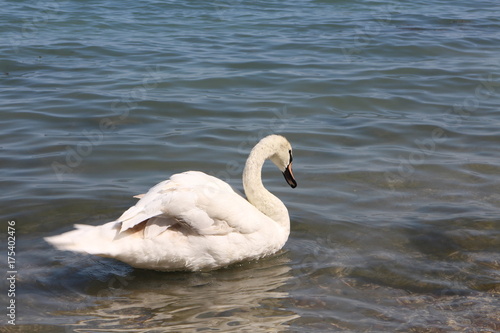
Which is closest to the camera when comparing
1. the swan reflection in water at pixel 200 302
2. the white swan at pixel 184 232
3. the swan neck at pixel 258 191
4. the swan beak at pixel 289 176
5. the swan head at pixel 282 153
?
the swan reflection in water at pixel 200 302

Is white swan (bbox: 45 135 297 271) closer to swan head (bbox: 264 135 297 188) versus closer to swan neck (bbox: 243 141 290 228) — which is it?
swan neck (bbox: 243 141 290 228)

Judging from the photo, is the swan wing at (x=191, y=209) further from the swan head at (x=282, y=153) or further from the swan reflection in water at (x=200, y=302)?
the swan head at (x=282, y=153)

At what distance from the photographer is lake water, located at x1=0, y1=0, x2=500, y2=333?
17.1ft

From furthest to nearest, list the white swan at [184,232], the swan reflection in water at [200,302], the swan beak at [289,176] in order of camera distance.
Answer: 1. the swan beak at [289,176]
2. the white swan at [184,232]
3. the swan reflection in water at [200,302]

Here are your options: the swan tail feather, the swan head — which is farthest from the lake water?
the swan head

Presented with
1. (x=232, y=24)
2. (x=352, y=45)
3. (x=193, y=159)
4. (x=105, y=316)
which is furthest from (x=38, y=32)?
(x=105, y=316)

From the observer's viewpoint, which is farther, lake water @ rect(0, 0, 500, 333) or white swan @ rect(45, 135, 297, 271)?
white swan @ rect(45, 135, 297, 271)

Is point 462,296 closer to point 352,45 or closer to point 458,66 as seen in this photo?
point 458,66

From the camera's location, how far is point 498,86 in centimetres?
1138

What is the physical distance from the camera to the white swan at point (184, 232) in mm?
5355

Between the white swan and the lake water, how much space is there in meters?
0.19

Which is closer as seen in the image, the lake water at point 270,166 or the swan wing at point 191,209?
the lake water at point 270,166

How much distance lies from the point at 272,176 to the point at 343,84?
12.2 ft

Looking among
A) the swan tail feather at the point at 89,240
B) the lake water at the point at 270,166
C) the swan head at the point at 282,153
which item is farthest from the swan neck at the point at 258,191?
the swan tail feather at the point at 89,240
